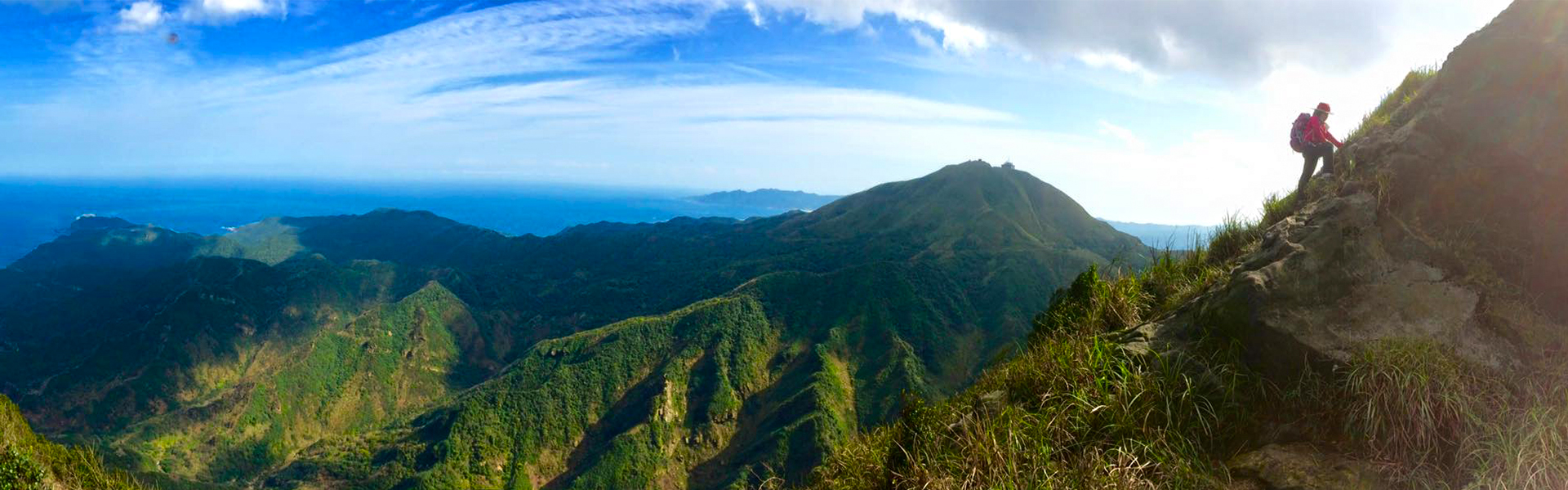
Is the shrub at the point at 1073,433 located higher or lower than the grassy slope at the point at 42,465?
higher

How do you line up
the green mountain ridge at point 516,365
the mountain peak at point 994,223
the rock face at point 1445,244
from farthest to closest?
the mountain peak at point 994,223 < the green mountain ridge at point 516,365 < the rock face at point 1445,244

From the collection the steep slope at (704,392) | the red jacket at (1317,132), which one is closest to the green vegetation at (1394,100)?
the red jacket at (1317,132)

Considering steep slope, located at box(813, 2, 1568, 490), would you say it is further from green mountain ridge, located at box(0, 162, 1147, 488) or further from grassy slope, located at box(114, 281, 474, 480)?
grassy slope, located at box(114, 281, 474, 480)

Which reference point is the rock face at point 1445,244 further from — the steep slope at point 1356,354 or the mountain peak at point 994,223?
the mountain peak at point 994,223

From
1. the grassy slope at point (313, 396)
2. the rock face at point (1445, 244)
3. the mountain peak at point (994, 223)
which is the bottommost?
the grassy slope at point (313, 396)

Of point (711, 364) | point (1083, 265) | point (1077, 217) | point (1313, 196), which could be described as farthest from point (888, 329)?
point (1313, 196)

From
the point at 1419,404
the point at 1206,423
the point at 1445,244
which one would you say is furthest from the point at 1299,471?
the point at 1445,244

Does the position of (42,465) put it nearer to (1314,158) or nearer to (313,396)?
(1314,158)
